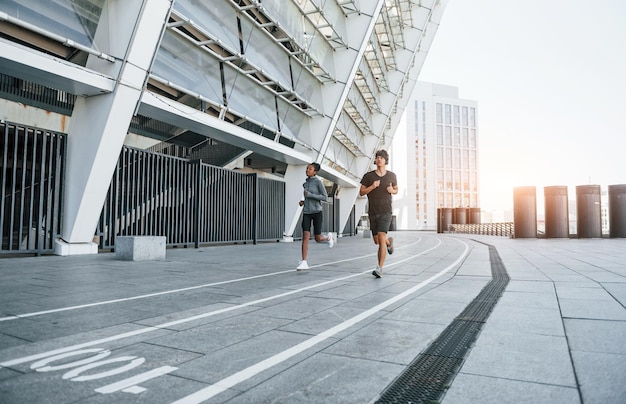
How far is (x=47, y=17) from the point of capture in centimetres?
877

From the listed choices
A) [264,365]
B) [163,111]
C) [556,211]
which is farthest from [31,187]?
[556,211]

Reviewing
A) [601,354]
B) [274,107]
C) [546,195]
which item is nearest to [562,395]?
[601,354]

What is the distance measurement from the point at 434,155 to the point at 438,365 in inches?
3594

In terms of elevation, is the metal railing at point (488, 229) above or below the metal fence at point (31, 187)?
below

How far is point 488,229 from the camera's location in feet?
133

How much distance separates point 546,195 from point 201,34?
2015 centimetres

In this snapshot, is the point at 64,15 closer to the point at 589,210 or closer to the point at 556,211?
the point at 556,211

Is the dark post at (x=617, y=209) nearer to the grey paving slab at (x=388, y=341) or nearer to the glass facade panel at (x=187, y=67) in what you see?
the glass facade panel at (x=187, y=67)

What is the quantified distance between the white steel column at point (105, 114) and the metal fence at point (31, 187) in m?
0.23

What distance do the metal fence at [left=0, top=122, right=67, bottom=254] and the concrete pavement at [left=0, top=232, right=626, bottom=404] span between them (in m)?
4.74

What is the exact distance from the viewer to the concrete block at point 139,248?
9219 millimetres

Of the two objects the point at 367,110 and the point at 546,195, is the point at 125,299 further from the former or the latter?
the point at 367,110

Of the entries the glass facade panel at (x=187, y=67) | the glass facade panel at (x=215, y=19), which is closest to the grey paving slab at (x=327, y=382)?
the glass facade panel at (x=187, y=67)

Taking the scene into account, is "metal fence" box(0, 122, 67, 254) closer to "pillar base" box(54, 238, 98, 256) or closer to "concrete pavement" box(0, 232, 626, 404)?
"pillar base" box(54, 238, 98, 256)
